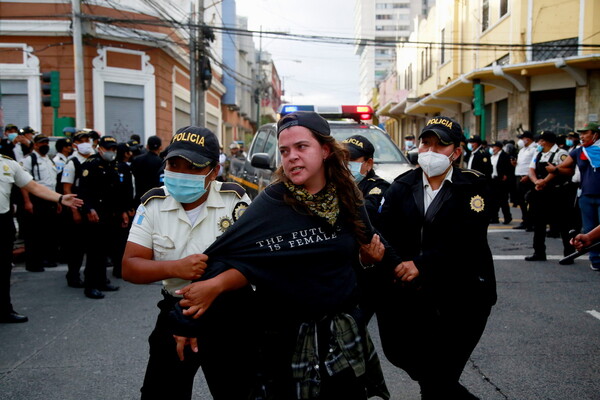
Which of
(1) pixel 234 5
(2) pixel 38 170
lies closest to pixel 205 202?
(2) pixel 38 170

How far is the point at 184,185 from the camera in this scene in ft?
8.08

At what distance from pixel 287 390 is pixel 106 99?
18.6 m

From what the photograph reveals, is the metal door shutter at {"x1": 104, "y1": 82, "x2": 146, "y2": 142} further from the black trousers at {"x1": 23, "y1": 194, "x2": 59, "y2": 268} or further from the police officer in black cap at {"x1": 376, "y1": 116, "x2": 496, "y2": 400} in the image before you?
the police officer in black cap at {"x1": 376, "y1": 116, "x2": 496, "y2": 400}

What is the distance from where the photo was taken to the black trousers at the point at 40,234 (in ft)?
25.7

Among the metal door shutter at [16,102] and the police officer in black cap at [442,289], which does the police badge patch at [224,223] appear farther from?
the metal door shutter at [16,102]

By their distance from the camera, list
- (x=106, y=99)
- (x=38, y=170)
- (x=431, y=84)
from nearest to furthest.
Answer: (x=38, y=170)
(x=106, y=99)
(x=431, y=84)

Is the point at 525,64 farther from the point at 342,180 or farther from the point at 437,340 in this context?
the point at 342,180

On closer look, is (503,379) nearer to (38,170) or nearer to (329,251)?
(329,251)

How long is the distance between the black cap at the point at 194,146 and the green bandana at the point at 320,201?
1.61 feet

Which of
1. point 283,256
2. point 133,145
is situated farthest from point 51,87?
A: point 283,256

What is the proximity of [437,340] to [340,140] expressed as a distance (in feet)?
15.2

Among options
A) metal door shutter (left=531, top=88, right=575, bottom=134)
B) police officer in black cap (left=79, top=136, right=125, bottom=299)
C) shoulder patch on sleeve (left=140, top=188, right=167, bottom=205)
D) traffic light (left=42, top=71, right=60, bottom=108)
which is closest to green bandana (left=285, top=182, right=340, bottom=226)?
shoulder patch on sleeve (left=140, top=188, right=167, bottom=205)

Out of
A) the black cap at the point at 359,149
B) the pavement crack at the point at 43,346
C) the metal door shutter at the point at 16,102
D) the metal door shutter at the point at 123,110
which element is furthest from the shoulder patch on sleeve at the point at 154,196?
the metal door shutter at the point at 16,102

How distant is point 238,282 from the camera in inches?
82.6
